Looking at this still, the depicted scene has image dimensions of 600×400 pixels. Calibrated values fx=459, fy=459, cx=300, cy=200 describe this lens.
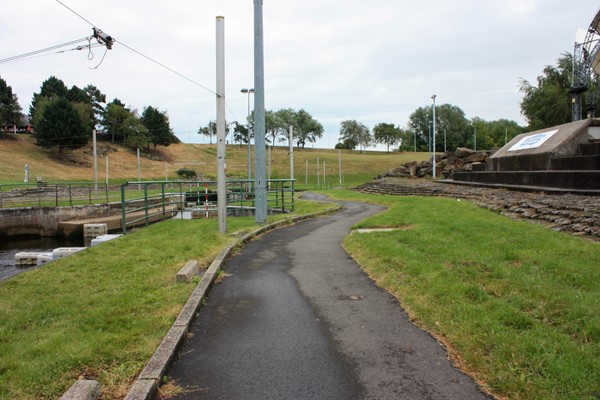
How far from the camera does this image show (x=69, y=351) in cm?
391

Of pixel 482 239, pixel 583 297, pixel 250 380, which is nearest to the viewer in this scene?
pixel 250 380

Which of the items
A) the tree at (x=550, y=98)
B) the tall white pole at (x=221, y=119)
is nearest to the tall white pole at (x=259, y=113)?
the tall white pole at (x=221, y=119)

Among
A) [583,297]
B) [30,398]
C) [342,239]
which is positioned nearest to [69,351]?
[30,398]

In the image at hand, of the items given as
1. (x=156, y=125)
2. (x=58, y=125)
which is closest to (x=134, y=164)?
(x=58, y=125)

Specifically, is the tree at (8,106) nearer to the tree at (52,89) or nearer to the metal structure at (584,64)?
the tree at (52,89)

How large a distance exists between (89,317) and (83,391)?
196 centimetres

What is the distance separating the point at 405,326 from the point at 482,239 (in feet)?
14.1

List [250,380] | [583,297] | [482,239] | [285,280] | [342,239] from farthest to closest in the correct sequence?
1. [342,239]
2. [482,239]
3. [285,280]
4. [583,297]
5. [250,380]

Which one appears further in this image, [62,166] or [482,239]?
[62,166]

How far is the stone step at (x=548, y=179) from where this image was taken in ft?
41.9

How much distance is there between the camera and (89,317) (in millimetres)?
4871

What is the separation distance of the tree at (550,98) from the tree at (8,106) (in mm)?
73424

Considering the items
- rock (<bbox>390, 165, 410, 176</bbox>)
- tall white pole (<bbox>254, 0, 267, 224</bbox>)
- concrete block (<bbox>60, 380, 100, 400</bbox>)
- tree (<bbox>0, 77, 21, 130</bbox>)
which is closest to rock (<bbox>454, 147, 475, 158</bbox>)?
rock (<bbox>390, 165, 410, 176</bbox>)

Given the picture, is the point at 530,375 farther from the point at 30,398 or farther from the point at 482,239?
the point at 482,239
